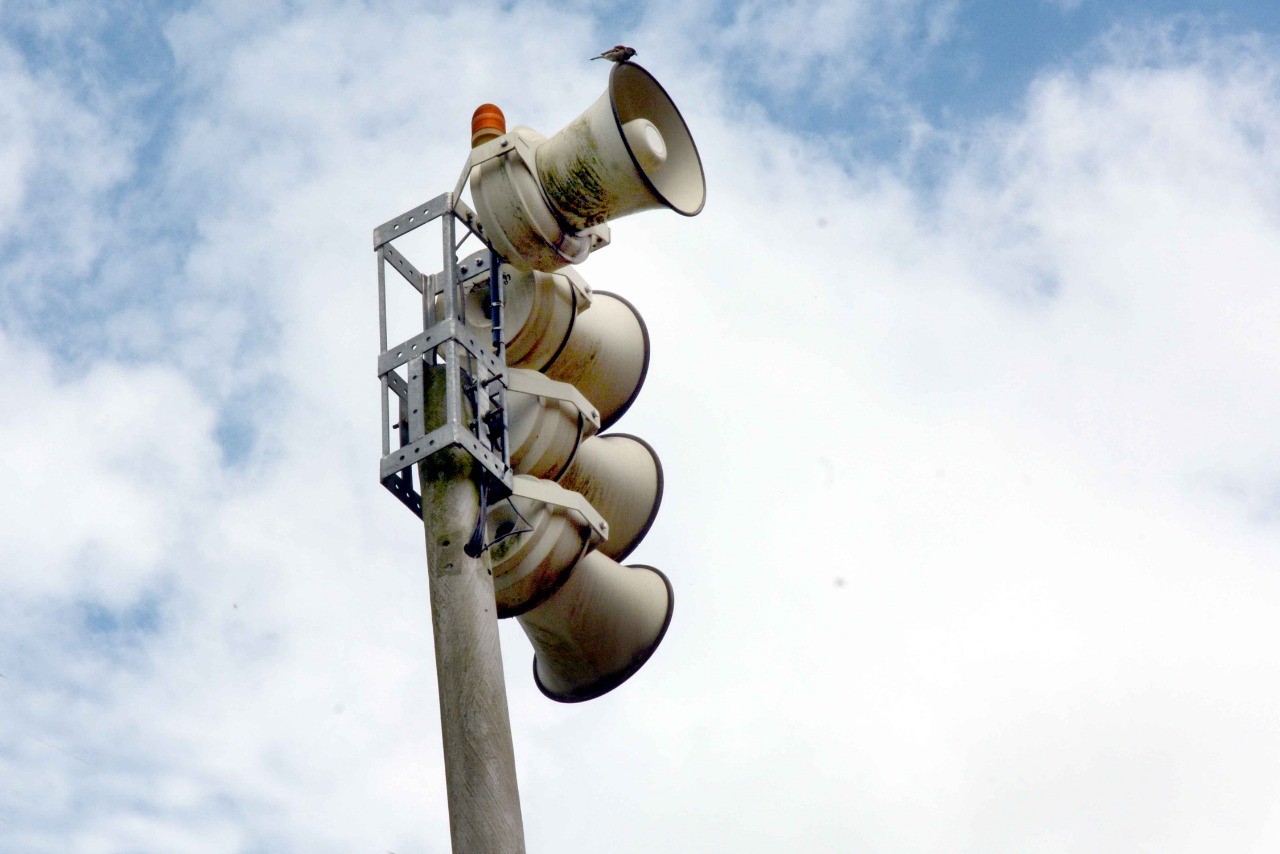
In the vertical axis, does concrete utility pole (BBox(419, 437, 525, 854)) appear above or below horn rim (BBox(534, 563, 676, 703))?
below

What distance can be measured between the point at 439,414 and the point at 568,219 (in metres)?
1.13

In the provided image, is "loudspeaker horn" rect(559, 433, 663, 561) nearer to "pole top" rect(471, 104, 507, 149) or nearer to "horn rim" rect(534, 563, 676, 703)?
"horn rim" rect(534, 563, 676, 703)

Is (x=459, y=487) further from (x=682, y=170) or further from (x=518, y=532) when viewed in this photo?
(x=682, y=170)

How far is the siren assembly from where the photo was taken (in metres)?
6.71

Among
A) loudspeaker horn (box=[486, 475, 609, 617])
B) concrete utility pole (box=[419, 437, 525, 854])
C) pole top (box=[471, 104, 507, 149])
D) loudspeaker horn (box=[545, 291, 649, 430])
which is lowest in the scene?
concrete utility pole (box=[419, 437, 525, 854])

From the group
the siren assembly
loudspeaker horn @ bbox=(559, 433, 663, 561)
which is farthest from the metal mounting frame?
loudspeaker horn @ bbox=(559, 433, 663, 561)

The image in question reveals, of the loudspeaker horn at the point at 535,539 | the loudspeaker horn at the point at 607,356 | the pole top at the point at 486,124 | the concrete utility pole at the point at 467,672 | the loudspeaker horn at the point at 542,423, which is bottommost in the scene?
the concrete utility pole at the point at 467,672

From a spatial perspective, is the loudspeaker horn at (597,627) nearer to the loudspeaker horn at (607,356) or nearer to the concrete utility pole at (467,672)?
the loudspeaker horn at (607,356)

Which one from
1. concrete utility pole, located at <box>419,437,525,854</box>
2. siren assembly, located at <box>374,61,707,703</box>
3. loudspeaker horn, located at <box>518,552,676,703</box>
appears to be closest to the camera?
concrete utility pole, located at <box>419,437,525,854</box>

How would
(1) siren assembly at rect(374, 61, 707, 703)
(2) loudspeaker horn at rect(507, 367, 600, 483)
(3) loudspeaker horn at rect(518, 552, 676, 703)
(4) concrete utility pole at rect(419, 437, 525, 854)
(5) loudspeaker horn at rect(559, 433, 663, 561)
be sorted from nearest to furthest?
(4) concrete utility pole at rect(419, 437, 525, 854) → (1) siren assembly at rect(374, 61, 707, 703) → (2) loudspeaker horn at rect(507, 367, 600, 483) → (3) loudspeaker horn at rect(518, 552, 676, 703) → (5) loudspeaker horn at rect(559, 433, 663, 561)

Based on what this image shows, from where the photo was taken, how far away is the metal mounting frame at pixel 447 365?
21.2ft

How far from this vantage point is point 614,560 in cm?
790

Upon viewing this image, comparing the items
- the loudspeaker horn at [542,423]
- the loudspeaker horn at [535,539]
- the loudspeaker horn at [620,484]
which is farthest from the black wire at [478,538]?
the loudspeaker horn at [620,484]

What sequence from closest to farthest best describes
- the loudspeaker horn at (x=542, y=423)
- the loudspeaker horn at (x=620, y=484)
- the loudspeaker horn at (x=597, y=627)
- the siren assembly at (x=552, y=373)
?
the siren assembly at (x=552, y=373)
the loudspeaker horn at (x=542, y=423)
the loudspeaker horn at (x=597, y=627)
the loudspeaker horn at (x=620, y=484)
